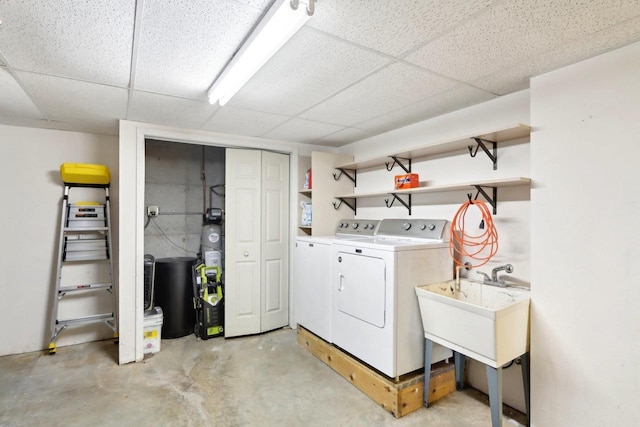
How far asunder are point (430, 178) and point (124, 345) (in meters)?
3.10

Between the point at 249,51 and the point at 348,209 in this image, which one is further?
the point at 348,209

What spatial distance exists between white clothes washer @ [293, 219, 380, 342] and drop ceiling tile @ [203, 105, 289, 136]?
3.81 ft

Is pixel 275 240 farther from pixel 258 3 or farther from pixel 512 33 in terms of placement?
pixel 512 33

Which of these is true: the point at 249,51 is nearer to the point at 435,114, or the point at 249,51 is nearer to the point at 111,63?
the point at 111,63

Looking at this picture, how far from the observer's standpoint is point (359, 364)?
8.06 feet

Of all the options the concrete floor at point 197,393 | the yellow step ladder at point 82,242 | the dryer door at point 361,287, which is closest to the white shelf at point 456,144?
the dryer door at point 361,287

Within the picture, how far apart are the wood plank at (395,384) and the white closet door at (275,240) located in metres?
1.16

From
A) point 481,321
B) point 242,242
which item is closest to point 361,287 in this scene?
point 481,321

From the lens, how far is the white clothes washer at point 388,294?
2.18m

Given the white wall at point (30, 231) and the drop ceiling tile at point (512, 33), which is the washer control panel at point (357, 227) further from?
the white wall at point (30, 231)

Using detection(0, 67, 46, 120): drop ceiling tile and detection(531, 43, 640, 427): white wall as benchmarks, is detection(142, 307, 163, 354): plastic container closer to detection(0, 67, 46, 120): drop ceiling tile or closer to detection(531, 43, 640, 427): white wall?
detection(0, 67, 46, 120): drop ceiling tile

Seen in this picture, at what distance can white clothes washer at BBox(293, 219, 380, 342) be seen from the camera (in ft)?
9.34

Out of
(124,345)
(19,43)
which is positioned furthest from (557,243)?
(124,345)

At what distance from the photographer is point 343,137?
346 centimetres
